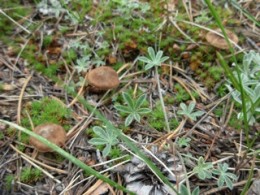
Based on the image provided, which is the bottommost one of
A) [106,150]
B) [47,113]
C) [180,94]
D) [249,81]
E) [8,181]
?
[8,181]

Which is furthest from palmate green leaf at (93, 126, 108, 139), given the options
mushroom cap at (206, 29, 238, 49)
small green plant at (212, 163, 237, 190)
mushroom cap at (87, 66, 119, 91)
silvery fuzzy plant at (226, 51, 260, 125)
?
mushroom cap at (206, 29, 238, 49)

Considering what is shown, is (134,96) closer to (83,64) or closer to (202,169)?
(83,64)

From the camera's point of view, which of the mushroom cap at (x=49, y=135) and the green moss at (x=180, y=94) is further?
the green moss at (x=180, y=94)

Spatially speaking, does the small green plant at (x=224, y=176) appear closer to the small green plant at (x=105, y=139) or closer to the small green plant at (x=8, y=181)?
the small green plant at (x=105, y=139)

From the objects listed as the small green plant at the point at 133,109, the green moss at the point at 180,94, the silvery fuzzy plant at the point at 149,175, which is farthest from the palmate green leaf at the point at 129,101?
the green moss at the point at 180,94

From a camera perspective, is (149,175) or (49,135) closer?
(149,175)

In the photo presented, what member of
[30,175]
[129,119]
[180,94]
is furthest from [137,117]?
[30,175]
